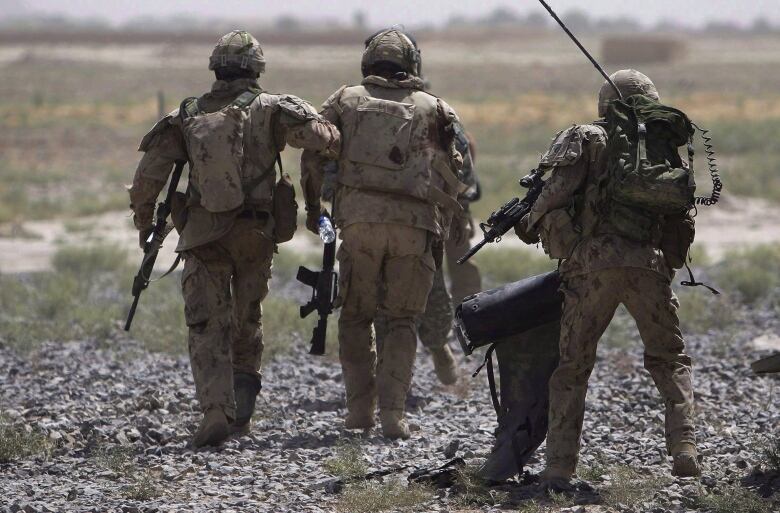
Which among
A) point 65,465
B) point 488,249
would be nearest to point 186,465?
point 65,465

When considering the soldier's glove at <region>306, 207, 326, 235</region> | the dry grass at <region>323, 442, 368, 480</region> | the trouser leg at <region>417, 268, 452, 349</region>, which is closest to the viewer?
the dry grass at <region>323, 442, 368, 480</region>

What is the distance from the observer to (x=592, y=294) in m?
6.07

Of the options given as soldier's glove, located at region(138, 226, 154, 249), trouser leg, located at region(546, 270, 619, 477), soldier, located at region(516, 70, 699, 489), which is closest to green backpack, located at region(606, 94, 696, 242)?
soldier, located at region(516, 70, 699, 489)

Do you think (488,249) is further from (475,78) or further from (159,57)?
(159,57)

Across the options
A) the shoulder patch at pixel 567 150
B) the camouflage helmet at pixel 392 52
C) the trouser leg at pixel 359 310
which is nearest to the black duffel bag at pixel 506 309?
the shoulder patch at pixel 567 150

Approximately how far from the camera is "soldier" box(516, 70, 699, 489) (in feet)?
19.6

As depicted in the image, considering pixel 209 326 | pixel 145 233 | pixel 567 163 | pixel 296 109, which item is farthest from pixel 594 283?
pixel 145 233

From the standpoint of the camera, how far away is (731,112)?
39969mm

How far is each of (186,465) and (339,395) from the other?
2.03 metres

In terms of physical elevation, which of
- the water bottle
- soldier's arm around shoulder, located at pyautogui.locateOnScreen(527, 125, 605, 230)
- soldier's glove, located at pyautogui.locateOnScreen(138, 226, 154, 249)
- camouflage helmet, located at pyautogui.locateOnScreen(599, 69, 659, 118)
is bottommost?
soldier's glove, located at pyautogui.locateOnScreen(138, 226, 154, 249)

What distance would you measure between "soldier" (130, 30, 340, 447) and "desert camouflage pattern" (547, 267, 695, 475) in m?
1.69

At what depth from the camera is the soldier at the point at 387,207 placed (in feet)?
23.5

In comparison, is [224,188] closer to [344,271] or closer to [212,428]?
[344,271]

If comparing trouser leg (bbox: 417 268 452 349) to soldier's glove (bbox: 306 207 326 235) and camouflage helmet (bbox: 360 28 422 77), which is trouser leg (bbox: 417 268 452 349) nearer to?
soldier's glove (bbox: 306 207 326 235)
